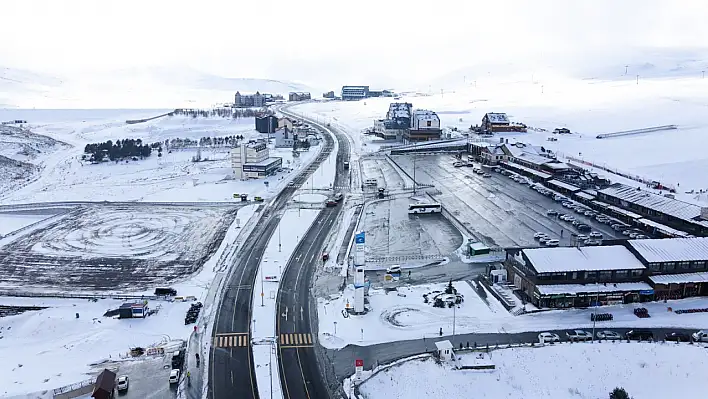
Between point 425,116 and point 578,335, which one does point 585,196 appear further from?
point 425,116

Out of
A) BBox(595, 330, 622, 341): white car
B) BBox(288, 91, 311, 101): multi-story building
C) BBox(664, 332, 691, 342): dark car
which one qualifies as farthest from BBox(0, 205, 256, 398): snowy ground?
BBox(288, 91, 311, 101): multi-story building

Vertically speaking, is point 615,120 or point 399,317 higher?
point 615,120

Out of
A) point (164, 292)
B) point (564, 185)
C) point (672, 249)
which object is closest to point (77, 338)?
point (164, 292)

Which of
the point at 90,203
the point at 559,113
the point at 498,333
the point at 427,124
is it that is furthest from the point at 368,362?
the point at 559,113

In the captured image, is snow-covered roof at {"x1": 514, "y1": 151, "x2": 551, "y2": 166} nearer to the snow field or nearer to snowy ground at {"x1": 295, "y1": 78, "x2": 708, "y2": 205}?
snowy ground at {"x1": 295, "y1": 78, "x2": 708, "y2": 205}

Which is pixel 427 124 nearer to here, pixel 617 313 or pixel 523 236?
pixel 523 236

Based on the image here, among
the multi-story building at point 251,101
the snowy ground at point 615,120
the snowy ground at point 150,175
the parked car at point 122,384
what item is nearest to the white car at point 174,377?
the parked car at point 122,384
